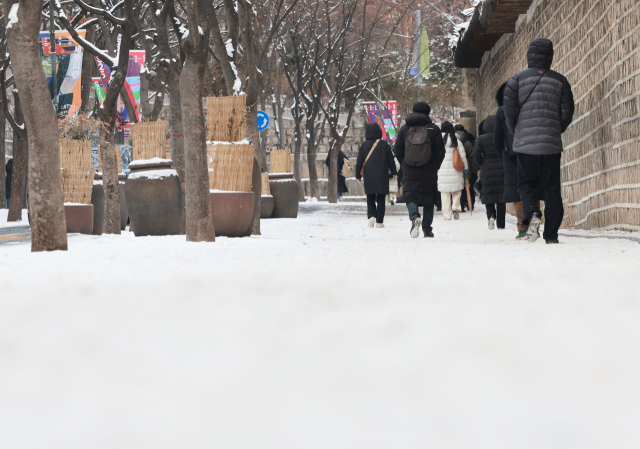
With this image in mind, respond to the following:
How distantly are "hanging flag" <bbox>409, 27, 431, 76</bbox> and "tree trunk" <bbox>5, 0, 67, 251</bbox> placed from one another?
27.6m

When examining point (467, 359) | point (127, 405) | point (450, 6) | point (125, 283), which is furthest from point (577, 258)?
point (450, 6)

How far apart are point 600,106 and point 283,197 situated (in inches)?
390

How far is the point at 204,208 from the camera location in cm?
829

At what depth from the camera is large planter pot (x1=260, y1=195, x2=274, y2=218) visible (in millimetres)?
17516

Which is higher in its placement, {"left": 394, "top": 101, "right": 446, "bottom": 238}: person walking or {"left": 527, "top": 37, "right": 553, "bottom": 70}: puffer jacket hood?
{"left": 527, "top": 37, "right": 553, "bottom": 70}: puffer jacket hood

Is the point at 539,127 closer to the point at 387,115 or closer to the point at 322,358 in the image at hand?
the point at 322,358

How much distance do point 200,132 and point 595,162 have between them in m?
4.17

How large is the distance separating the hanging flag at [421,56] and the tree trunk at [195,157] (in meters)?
25.9

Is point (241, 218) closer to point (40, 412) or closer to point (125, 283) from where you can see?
point (125, 283)

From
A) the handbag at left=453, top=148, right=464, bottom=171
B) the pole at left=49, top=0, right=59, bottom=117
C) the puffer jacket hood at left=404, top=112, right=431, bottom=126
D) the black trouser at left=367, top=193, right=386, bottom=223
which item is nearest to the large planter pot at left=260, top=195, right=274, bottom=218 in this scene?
the black trouser at left=367, top=193, right=386, bottom=223

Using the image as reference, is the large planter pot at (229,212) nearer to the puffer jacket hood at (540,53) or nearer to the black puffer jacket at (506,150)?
the black puffer jacket at (506,150)

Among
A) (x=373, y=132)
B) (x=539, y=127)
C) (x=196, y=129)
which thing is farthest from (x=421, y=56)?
(x=539, y=127)

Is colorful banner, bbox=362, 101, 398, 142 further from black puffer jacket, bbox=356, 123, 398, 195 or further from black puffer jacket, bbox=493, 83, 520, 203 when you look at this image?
black puffer jacket, bbox=493, 83, 520, 203

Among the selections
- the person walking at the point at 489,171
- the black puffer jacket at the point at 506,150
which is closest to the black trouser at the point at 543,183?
the black puffer jacket at the point at 506,150
